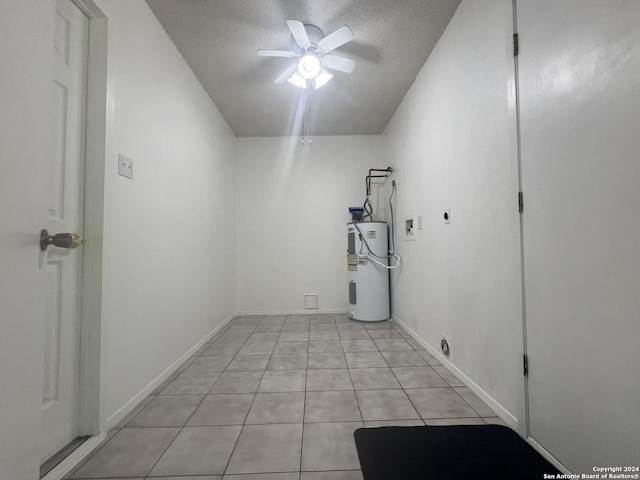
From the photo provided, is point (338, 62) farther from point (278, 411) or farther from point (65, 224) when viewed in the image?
point (278, 411)

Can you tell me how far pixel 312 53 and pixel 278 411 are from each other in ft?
8.39

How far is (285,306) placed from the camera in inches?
149

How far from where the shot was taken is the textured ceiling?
181 centimetres

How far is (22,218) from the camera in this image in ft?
2.22

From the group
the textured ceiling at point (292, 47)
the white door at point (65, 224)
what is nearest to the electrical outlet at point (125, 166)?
the white door at point (65, 224)

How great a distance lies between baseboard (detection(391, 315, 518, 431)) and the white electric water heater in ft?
2.22

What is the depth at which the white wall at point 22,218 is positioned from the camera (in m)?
0.62

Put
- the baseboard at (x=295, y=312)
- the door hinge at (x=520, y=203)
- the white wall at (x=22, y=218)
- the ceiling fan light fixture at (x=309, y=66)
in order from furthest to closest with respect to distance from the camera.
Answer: the baseboard at (x=295, y=312)
the ceiling fan light fixture at (x=309, y=66)
the door hinge at (x=520, y=203)
the white wall at (x=22, y=218)

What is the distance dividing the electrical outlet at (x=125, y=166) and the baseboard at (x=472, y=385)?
8.06 ft

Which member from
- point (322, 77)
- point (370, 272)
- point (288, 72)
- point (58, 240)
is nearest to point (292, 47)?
point (288, 72)

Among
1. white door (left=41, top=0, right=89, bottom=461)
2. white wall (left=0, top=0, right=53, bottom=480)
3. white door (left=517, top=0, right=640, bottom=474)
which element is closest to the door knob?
white wall (left=0, top=0, right=53, bottom=480)

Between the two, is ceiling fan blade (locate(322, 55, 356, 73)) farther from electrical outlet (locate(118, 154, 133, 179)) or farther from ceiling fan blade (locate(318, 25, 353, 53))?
electrical outlet (locate(118, 154, 133, 179))

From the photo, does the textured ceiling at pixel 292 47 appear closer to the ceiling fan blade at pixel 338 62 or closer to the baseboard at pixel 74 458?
the ceiling fan blade at pixel 338 62

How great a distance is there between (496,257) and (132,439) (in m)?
2.11
